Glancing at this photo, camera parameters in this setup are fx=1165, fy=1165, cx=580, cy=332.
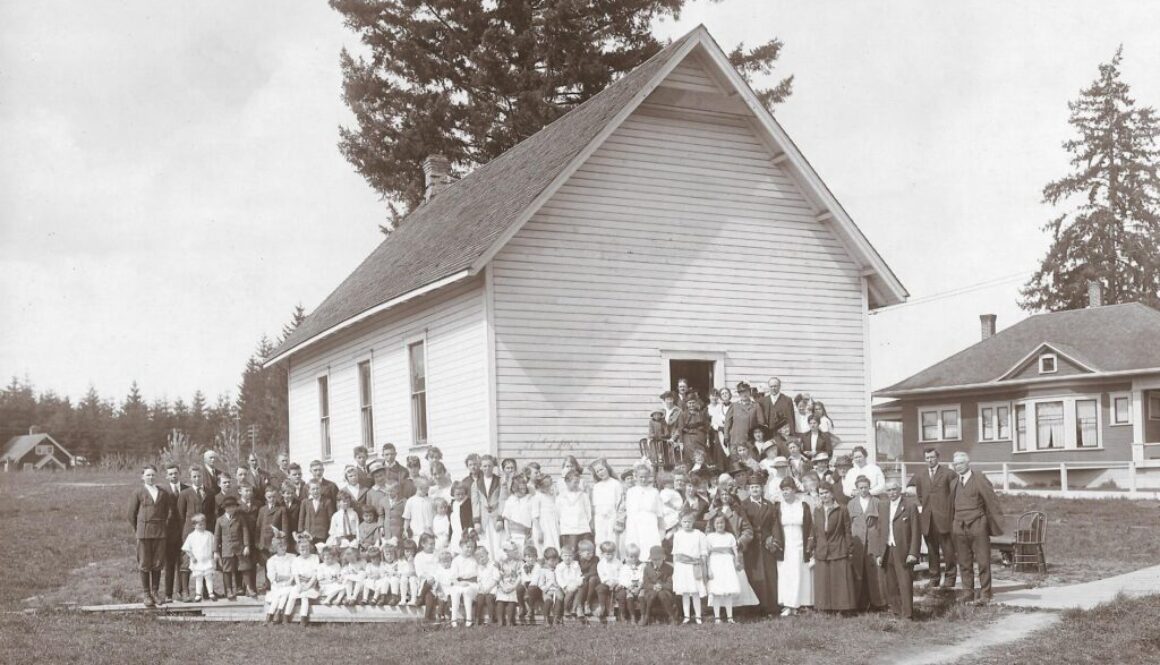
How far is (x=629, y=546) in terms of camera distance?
1384 centimetres

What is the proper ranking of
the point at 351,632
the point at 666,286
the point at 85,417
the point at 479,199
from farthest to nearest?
the point at 85,417, the point at 479,199, the point at 666,286, the point at 351,632

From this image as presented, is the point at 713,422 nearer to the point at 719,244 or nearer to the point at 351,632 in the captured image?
the point at 719,244

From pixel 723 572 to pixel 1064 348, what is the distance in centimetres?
2724

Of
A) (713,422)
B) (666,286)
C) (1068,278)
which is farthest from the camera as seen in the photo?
(1068,278)

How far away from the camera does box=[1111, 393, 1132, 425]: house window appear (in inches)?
1377

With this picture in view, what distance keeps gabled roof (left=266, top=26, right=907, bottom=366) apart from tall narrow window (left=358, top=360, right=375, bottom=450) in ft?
3.31

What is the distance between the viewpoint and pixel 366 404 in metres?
21.9

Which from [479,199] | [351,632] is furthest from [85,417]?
[351,632]

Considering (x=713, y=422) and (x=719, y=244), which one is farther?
(x=719, y=244)

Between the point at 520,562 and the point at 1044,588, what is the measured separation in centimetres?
718

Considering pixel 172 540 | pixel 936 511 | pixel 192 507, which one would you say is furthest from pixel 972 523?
pixel 172 540

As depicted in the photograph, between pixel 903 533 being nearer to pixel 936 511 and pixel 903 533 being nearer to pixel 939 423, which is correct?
pixel 936 511

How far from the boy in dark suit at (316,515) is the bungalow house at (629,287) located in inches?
99.1

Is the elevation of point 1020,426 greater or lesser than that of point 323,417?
lesser
